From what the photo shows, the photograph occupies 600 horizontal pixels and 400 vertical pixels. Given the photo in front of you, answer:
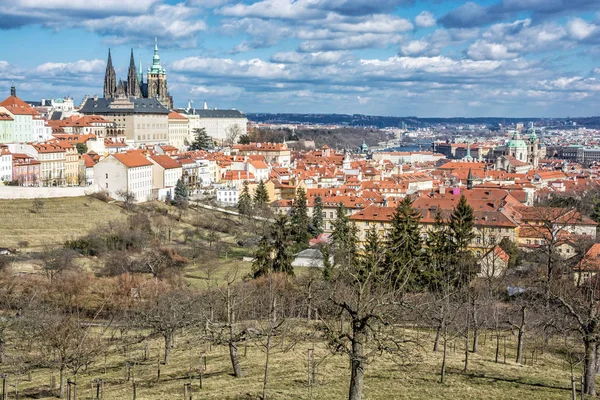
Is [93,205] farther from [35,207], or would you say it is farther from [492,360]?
[492,360]

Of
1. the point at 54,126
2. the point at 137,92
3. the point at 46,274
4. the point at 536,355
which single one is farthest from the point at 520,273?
the point at 137,92

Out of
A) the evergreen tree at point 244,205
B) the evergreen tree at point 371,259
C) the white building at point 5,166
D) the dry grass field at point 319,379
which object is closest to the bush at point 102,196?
the white building at point 5,166

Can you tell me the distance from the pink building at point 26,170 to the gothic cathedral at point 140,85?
5937 centimetres

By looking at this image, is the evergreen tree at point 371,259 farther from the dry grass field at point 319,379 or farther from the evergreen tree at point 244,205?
the evergreen tree at point 244,205

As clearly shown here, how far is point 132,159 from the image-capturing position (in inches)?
2785

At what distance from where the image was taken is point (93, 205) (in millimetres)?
61781

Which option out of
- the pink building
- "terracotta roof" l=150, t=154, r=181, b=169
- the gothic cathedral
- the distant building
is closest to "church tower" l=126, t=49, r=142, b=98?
the gothic cathedral

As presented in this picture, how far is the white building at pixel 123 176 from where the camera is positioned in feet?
223

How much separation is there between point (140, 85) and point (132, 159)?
3132 inches

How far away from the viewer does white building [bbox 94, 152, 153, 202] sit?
223ft

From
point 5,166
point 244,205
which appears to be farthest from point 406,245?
point 5,166

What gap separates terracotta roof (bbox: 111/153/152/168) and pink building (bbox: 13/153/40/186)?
24.0 feet

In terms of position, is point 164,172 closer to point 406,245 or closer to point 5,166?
point 5,166

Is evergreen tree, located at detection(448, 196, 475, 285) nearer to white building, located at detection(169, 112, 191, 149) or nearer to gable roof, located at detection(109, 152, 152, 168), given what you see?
gable roof, located at detection(109, 152, 152, 168)
